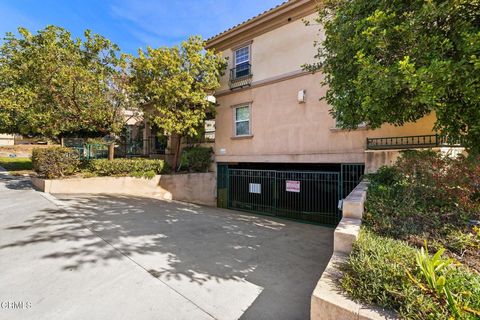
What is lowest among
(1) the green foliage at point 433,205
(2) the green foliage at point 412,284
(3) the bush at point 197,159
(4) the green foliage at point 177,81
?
(2) the green foliage at point 412,284

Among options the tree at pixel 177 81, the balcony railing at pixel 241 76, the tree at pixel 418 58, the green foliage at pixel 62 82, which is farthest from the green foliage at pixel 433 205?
the green foliage at pixel 62 82

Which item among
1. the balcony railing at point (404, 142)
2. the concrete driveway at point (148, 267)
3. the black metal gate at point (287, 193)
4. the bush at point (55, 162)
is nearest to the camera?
the concrete driveway at point (148, 267)

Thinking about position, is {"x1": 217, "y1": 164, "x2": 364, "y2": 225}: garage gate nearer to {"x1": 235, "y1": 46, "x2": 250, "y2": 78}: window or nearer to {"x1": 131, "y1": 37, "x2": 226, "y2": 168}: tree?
{"x1": 131, "y1": 37, "x2": 226, "y2": 168}: tree

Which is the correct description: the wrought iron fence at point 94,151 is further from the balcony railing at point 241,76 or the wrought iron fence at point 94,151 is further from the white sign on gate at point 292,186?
the white sign on gate at point 292,186

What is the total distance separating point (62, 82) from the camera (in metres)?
9.02

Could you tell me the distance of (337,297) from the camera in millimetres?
2367

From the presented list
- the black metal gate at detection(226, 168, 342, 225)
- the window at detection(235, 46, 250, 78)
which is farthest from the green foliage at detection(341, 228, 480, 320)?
the window at detection(235, 46, 250, 78)

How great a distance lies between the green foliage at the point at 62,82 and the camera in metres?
9.00

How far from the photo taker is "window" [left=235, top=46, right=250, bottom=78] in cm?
1228

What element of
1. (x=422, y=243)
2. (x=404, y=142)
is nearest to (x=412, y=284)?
(x=422, y=243)

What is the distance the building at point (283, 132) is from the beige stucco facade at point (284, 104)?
1.5 inches

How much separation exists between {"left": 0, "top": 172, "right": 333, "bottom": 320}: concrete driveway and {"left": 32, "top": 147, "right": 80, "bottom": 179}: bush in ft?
9.21

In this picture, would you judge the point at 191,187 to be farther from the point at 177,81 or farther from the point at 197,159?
the point at 177,81

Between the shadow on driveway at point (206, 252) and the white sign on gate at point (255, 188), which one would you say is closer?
the shadow on driveway at point (206, 252)
